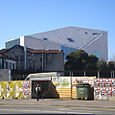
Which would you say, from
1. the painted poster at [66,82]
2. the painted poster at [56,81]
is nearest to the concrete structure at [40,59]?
the painted poster at [56,81]

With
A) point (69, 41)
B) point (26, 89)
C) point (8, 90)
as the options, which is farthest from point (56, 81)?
point (69, 41)

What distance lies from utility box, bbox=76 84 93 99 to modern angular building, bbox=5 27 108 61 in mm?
116169

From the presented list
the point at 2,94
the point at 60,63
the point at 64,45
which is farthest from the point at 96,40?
the point at 2,94

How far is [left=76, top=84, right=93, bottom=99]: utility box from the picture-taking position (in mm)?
23469

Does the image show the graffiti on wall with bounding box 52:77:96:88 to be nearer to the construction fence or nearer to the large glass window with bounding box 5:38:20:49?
the construction fence

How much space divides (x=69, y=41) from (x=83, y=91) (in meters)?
130

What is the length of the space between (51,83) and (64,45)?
117m

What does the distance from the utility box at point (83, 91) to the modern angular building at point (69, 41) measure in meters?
116

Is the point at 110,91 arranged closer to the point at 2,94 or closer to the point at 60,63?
the point at 2,94

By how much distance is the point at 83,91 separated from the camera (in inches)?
925

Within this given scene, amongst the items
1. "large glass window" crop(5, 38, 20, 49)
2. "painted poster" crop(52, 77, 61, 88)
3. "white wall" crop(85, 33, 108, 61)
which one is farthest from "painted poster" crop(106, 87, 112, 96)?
"white wall" crop(85, 33, 108, 61)

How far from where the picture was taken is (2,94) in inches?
1083

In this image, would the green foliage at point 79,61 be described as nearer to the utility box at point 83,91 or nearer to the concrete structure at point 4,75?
the concrete structure at point 4,75

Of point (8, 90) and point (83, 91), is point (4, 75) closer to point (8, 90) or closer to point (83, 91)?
point (8, 90)
